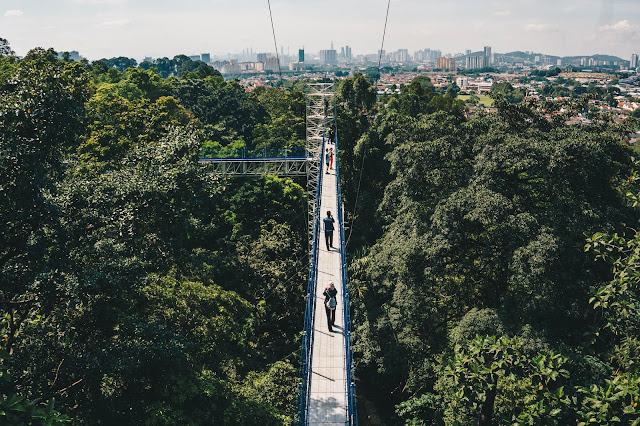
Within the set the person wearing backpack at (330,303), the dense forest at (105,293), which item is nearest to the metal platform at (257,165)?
the dense forest at (105,293)

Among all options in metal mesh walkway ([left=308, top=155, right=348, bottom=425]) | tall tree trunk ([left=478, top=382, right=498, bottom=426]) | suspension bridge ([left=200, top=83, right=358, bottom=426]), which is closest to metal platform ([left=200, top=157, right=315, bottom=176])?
suspension bridge ([left=200, top=83, right=358, bottom=426])

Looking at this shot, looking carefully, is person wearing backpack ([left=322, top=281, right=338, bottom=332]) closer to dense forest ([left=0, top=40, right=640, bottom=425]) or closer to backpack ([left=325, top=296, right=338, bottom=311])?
backpack ([left=325, top=296, right=338, bottom=311])

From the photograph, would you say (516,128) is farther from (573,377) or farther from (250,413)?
(250,413)

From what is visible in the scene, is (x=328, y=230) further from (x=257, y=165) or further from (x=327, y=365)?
(x=257, y=165)

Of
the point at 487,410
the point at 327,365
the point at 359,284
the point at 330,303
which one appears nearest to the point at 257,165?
the point at 359,284

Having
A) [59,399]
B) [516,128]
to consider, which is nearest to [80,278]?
[59,399]

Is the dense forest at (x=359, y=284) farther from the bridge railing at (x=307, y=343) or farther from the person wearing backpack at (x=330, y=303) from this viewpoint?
the person wearing backpack at (x=330, y=303)
